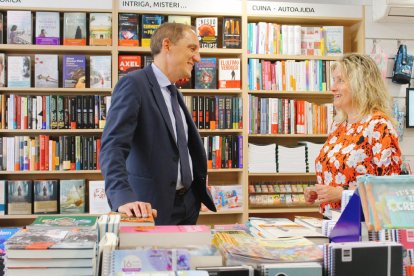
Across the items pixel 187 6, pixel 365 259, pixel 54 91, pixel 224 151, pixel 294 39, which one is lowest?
pixel 365 259

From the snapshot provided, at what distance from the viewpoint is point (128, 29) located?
393cm

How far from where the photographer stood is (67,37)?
3904 millimetres

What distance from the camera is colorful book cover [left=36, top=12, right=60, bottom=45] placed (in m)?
3.85

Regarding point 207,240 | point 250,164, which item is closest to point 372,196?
point 207,240

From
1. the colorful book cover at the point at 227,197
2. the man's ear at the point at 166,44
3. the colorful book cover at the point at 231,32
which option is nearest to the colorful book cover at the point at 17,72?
the colorful book cover at the point at 231,32

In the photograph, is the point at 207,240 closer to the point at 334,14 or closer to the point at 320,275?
the point at 320,275

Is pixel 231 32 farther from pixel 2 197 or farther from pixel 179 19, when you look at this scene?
pixel 2 197

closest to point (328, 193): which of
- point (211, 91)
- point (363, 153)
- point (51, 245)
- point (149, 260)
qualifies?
point (363, 153)

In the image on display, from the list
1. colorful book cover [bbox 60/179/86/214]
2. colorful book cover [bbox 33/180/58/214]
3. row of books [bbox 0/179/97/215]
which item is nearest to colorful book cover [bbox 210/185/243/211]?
row of books [bbox 0/179/97/215]

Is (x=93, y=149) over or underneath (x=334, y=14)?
underneath

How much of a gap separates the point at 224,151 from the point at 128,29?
1.34 m

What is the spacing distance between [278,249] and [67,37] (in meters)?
3.28

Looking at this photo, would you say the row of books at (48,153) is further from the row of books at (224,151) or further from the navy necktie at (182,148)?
the navy necktie at (182,148)

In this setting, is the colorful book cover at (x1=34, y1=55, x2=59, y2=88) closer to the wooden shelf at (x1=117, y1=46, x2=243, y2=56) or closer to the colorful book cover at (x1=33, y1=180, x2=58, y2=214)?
the wooden shelf at (x1=117, y1=46, x2=243, y2=56)
